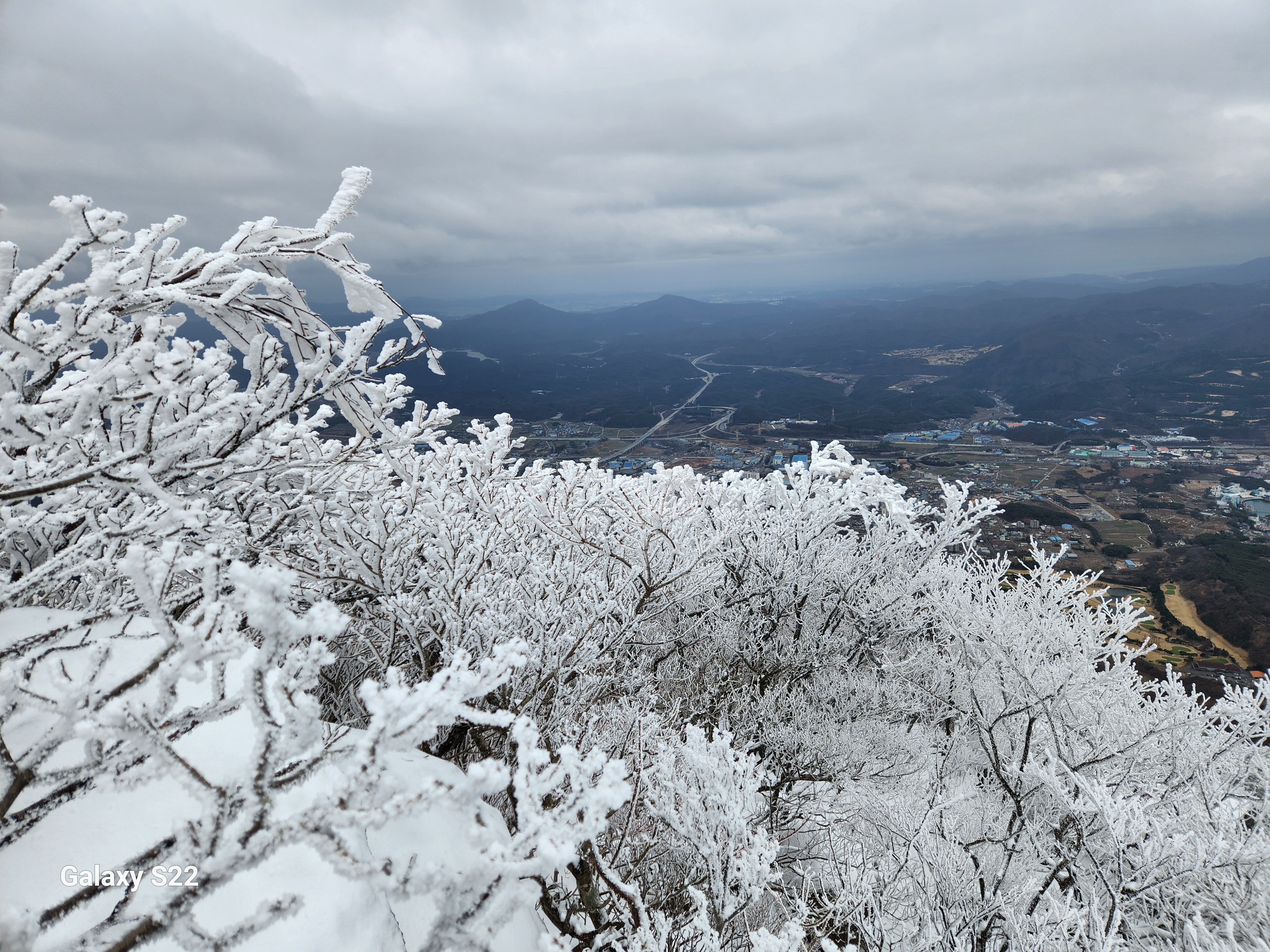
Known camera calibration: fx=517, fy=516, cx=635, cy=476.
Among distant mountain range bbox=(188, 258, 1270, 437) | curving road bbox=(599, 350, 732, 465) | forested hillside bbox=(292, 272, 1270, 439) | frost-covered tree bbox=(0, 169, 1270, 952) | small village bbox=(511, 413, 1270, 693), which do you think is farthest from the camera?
forested hillside bbox=(292, 272, 1270, 439)

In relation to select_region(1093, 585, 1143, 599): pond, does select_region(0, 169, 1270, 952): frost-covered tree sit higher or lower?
higher

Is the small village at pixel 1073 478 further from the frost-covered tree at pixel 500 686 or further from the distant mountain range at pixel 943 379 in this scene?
the distant mountain range at pixel 943 379

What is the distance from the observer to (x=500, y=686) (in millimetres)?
5016

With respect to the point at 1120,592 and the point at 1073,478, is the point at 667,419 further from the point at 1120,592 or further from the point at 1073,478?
the point at 1120,592

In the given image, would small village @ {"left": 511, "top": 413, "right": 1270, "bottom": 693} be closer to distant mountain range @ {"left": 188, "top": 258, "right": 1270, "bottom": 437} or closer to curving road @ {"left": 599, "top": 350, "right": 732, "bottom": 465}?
curving road @ {"left": 599, "top": 350, "right": 732, "bottom": 465}

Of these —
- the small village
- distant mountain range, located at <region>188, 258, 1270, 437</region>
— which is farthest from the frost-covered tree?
distant mountain range, located at <region>188, 258, 1270, 437</region>

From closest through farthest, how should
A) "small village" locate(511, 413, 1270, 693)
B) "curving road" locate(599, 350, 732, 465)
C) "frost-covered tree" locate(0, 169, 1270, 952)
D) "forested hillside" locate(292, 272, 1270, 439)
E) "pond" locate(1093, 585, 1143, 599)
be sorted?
"frost-covered tree" locate(0, 169, 1270, 952)
"small village" locate(511, 413, 1270, 693)
"pond" locate(1093, 585, 1143, 599)
"curving road" locate(599, 350, 732, 465)
"forested hillside" locate(292, 272, 1270, 439)

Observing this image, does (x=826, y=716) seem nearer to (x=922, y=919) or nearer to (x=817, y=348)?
(x=922, y=919)

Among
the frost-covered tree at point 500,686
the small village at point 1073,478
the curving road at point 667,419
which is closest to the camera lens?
the frost-covered tree at point 500,686

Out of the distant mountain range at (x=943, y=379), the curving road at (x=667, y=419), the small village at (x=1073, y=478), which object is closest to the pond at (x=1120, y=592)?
the small village at (x=1073, y=478)

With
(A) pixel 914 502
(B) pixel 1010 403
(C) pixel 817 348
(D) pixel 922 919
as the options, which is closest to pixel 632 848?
(D) pixel 922 919

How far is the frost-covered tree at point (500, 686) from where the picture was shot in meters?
1.40

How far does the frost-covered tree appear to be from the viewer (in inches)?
55.2

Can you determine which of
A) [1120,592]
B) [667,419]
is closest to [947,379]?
[667,419]
